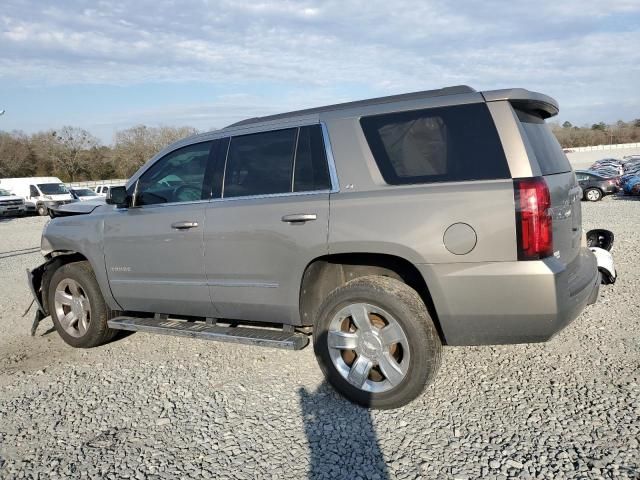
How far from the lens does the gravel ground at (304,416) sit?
9.52 feet

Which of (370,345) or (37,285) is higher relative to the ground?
(37,285)

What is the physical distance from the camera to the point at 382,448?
3.05m

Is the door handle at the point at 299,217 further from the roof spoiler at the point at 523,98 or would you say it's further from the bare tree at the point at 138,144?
the bare tree at the point at 138,144

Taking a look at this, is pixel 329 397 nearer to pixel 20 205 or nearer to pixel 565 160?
pixel 565 160

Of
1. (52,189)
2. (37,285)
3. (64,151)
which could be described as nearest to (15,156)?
(64,151)

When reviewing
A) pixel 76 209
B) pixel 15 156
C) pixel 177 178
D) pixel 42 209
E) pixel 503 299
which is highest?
pixel 15 156

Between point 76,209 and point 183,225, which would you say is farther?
point 76,209

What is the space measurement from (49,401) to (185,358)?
3.75 ft

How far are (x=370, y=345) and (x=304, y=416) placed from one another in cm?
65

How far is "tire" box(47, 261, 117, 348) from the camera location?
4.92 metres

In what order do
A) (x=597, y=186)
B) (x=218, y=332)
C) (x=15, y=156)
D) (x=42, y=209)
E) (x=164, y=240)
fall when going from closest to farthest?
(x=218, y=332) < (x=164, y=240) < (x=597, y=186) < (x=42, y=209) < (x=15, y=156)

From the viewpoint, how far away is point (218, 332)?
4.15 m

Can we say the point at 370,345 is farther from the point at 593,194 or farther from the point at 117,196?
the point at 593,194

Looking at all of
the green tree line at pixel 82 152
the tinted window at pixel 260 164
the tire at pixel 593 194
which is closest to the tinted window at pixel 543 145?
the tinted window at pixel 260 164
